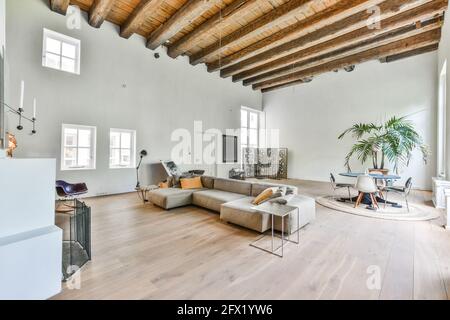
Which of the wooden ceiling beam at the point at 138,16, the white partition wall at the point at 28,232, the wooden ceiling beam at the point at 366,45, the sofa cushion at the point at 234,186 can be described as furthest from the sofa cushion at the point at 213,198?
the wooden ceiling beam at the point at 366,45

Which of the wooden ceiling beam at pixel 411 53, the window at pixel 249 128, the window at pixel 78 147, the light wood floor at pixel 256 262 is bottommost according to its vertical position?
the light wood floor at pixel 256 262

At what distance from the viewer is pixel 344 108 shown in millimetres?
7703

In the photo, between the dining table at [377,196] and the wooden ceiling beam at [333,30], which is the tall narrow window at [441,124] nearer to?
the dining table at [377,196]

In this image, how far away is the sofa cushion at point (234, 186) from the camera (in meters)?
4.11

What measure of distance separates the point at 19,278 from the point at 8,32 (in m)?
5.05

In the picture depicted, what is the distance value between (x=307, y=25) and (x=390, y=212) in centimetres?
436

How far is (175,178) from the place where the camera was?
A: 5.01m

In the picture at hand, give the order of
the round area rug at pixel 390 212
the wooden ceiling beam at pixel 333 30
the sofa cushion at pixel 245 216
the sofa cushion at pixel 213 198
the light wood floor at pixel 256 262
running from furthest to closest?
the wooden ceiling beam at pixel 333 30 < the sofa cushion at pixel 213 198 < the round area rug at pixel 390 212 < the sofa cushion at pixel 245 216 < the light wood floor at pixel 256 262

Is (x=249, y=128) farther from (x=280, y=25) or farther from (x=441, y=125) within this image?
(x=441, y=125)

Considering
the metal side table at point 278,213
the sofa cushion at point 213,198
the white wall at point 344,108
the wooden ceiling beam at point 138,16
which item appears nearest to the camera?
the metal side table at point 278,213

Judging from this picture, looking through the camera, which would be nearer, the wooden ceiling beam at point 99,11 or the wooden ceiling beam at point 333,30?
the wooden ceiling beam at point 333,30

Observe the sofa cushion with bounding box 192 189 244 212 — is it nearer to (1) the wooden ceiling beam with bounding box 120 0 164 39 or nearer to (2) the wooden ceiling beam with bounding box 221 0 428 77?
(1) the wooden ceiling beam with bounding box 120 0 164 39

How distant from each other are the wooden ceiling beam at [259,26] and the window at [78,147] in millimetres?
4043

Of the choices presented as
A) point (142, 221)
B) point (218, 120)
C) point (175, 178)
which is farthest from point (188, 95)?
point (142, 221)
